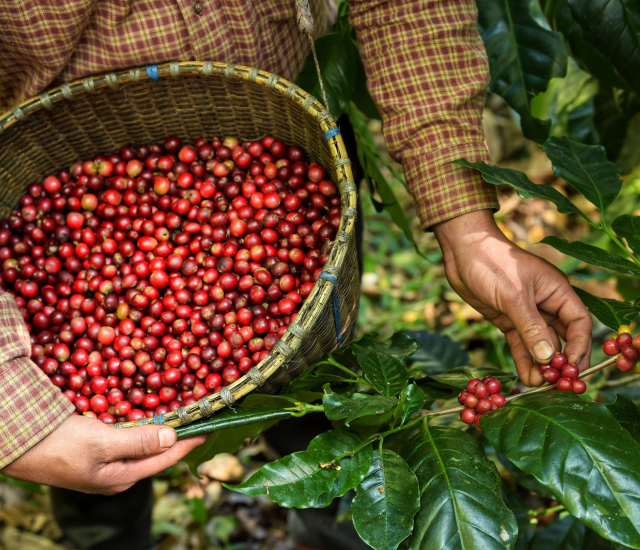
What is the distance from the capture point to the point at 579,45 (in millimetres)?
1272

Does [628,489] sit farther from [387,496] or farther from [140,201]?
[140,201]

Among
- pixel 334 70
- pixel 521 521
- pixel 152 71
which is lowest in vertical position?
pixel 521 521

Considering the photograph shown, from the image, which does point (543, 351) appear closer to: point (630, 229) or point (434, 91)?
point (630, 229)

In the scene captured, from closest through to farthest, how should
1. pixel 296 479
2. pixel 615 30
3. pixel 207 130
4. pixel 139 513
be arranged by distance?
pixel 296 479 → pixel 615 30 → pixel 207 130 → pixel 139 513

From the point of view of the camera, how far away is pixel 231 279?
132 cm

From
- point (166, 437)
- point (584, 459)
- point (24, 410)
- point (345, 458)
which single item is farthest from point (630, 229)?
point (24, 410)

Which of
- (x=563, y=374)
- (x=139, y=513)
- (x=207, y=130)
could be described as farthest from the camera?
(x=139, y=513)

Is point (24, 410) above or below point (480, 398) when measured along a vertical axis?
above

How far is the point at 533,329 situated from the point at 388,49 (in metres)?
0.67

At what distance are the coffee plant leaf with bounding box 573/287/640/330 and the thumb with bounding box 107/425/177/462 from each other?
0.85 metres

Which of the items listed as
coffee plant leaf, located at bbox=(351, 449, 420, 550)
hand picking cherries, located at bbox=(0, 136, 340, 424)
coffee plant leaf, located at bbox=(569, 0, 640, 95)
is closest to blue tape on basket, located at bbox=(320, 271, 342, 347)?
hand picking cherries, located at bbox=(0, 136, 340, 424)

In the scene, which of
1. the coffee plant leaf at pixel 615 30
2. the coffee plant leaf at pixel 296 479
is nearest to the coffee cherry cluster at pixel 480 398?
the coffee plant leaf at pixel 296 479

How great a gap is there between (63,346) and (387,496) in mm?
931

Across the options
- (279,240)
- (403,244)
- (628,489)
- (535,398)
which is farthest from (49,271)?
(403,244)
